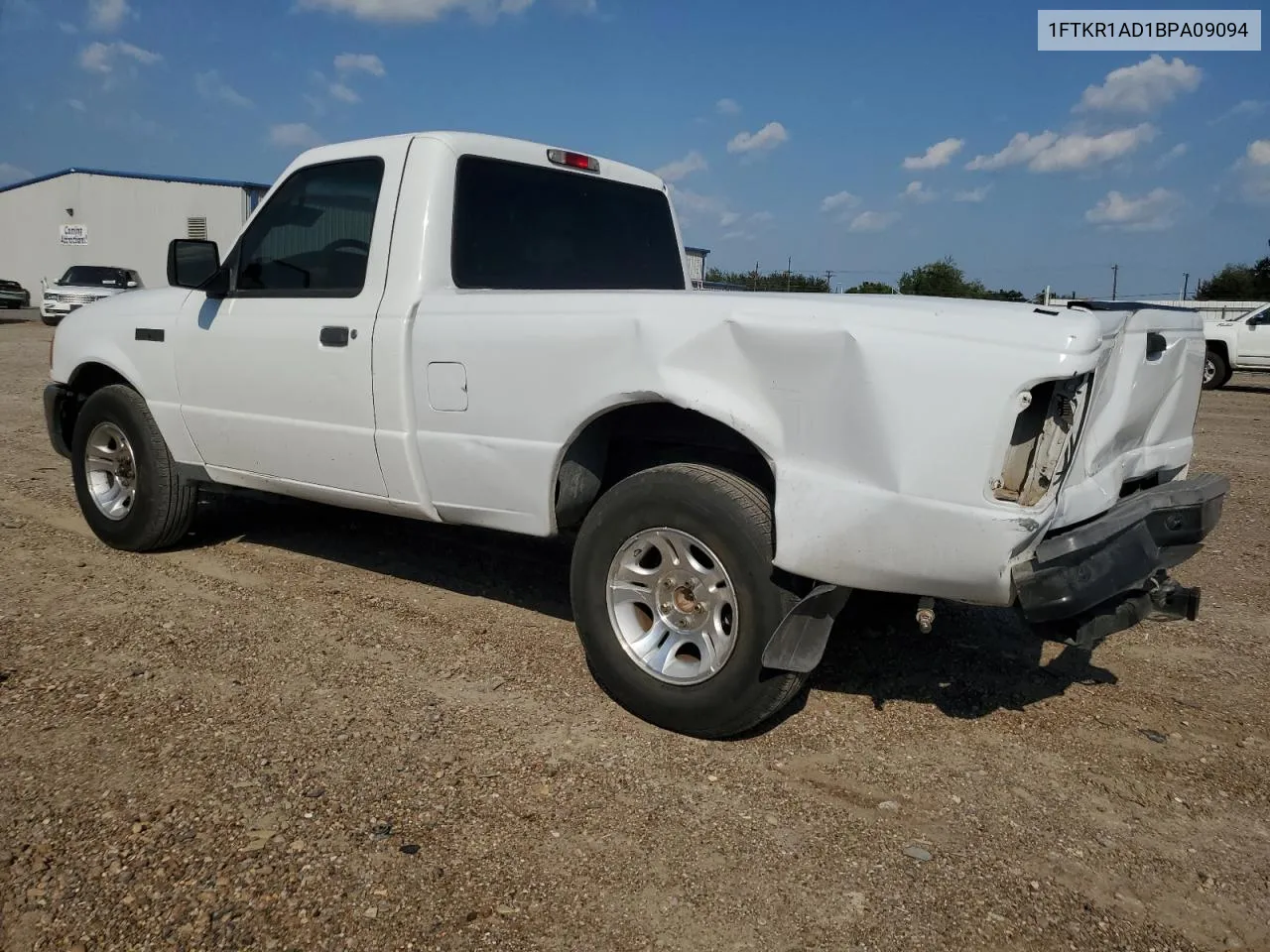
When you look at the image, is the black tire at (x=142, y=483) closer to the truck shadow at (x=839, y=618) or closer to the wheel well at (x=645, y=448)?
the truck shadow at (x=839, y=618)

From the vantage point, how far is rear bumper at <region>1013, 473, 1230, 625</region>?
112 inches

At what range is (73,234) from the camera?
38.5m

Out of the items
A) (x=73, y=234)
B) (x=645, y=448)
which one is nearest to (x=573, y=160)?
(x=645, y=448)


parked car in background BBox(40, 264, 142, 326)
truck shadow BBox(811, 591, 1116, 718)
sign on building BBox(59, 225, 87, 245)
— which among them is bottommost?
truck shadow BBox(811, 591, 1116, 718)

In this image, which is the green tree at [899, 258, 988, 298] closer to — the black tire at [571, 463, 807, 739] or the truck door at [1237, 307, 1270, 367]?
the truck door at [1237, 307, 1270, 367]

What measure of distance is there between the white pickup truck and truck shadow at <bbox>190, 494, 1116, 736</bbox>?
0.62m

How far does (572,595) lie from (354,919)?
1403 millimetres

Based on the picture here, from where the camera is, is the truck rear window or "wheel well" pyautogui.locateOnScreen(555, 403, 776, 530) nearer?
"wheel well" pyautogui.locateOnScreen(555, 403, 776, 530)

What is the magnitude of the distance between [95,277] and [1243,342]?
2650 cm

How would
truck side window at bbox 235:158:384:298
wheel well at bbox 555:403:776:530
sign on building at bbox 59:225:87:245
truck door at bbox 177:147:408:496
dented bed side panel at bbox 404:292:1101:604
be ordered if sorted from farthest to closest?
sign on building at bbox 59:225:87:245
truck side window at bbox 235:158:384:298
truck door at bbox 177:147:408:496
wheel well at bbox 555:403:776:530
dented bed side panel at bbox 404:292:1101:604

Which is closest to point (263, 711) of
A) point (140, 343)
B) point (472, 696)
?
point (472, 696)

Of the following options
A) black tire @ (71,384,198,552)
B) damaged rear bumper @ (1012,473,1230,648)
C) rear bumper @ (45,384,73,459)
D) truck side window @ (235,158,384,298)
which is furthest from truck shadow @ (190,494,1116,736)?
truck side window @ (235,158,384,298)

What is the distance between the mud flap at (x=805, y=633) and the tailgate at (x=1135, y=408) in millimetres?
709

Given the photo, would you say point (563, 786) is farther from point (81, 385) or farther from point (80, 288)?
point (80, 288)
